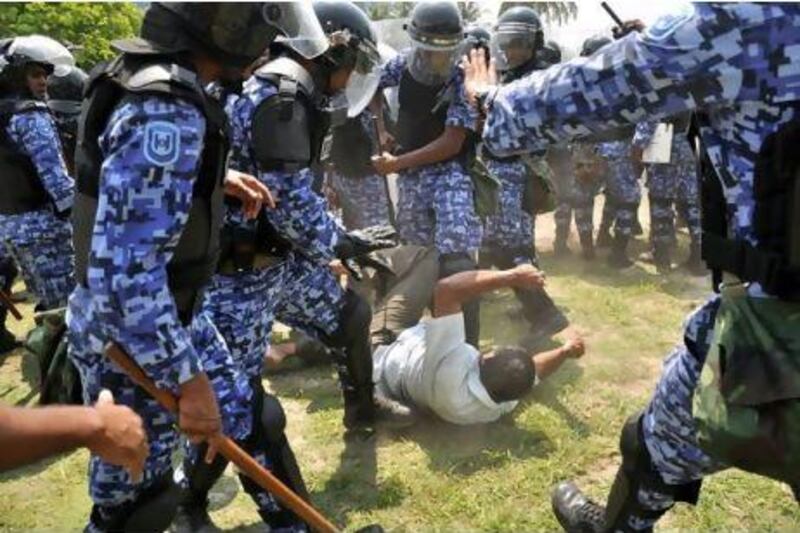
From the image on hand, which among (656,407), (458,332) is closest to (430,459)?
(458,332)

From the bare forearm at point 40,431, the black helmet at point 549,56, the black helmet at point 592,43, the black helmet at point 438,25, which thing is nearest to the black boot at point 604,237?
the black helmet at point 592,43

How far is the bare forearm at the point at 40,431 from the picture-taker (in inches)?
62.1

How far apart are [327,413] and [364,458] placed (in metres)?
0.53

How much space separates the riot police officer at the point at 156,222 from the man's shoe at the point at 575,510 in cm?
148

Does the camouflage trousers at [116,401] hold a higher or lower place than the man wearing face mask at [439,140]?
lower

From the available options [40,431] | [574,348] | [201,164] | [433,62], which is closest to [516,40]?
[433,62]

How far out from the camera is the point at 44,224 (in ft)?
16.2

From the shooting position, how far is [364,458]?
387cm

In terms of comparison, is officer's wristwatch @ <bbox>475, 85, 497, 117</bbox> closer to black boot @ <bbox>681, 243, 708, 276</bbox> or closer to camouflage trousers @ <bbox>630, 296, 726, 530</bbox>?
camouflage trousers @ <bbox>630, 296, 726, 530</bbox>

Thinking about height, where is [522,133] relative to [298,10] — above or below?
below

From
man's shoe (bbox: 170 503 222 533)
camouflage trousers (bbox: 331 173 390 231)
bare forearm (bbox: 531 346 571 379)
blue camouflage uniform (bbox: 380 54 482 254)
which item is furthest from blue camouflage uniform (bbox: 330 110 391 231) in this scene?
man's shoe (bbox: 170 503 222 533)

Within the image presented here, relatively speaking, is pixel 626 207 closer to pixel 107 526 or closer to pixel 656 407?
pixel 656 407

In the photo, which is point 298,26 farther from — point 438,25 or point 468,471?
point 438,25

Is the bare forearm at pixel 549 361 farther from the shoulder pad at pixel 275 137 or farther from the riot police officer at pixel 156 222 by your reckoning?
the riot police officer at pixel 156 222
